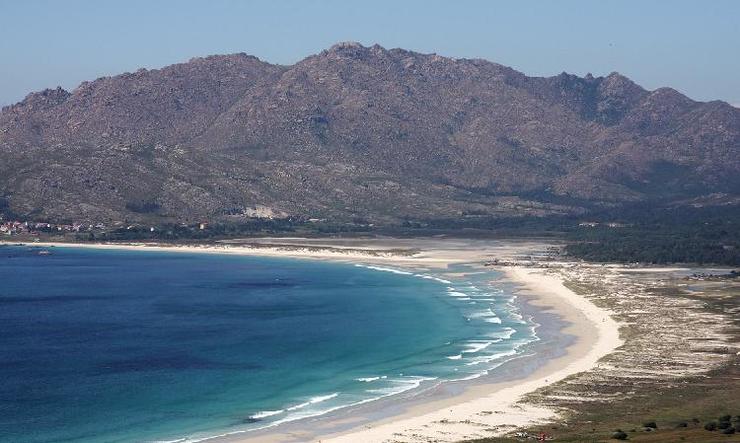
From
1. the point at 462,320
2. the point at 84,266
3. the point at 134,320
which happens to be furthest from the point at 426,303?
the point at 84,266

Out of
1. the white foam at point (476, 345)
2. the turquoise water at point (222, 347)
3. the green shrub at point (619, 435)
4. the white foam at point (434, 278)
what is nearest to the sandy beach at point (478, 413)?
the turquoise water at point (222, 347)

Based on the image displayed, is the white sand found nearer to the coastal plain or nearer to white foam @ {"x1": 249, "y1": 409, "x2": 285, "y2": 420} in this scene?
the coastal plain

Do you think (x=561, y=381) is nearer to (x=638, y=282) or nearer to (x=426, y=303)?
(x=426, y=303)

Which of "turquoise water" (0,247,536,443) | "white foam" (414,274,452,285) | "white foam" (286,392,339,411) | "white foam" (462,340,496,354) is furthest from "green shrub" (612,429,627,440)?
"white foam" (414,274,452,285)

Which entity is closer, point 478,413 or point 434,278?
point 478,413

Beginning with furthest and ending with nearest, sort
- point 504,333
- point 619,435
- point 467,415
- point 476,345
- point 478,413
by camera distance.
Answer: point 504,333 < point 476,345 < point 478,413 < point 467,415 < point 619,435

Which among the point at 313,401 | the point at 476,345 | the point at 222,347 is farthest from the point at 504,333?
the point at 313,401

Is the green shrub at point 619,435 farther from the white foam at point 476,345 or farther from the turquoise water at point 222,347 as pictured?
the white foam at point 476,345

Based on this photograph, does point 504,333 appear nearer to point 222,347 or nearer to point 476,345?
point 476,345
